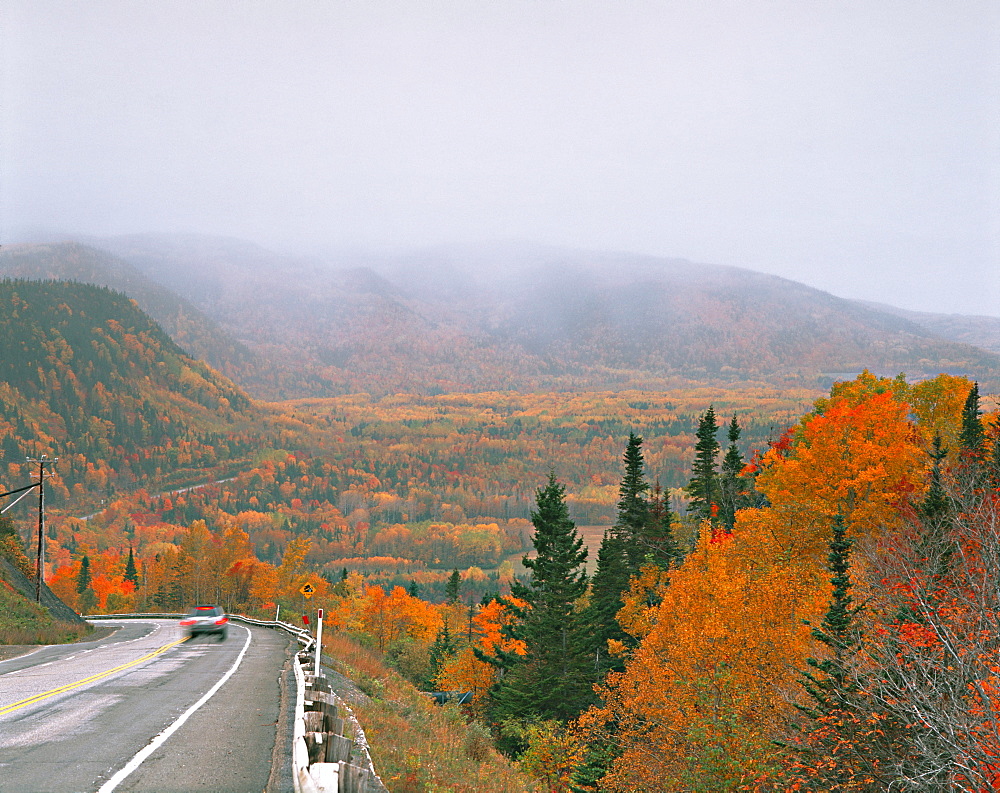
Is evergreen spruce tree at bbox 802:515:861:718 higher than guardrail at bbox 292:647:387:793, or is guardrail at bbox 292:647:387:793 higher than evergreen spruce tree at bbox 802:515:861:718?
guardrail at bbox 292:647:387:793

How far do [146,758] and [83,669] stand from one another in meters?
13.0

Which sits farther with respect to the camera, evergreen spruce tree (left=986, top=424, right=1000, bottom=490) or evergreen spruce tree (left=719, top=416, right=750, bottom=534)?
evergreen spruce tree (left=719, top=416, right=750, bottom=534)

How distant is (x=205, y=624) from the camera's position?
3700 centimetres

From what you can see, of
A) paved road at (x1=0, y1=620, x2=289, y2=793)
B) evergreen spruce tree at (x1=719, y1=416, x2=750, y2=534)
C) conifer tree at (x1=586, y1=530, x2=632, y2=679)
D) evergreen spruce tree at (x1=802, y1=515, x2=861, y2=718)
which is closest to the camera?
paved road at (x1=0, y1=620, x2=289, y2=793)

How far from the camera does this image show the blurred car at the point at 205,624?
36875 millimetres

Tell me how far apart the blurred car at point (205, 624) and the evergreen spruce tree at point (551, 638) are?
1949cm

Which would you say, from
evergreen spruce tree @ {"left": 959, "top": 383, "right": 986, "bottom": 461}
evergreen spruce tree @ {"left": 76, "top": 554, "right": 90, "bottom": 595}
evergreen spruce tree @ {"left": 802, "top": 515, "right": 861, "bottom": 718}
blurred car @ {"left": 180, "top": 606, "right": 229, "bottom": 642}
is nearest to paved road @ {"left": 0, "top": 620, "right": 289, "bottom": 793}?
blurred car @ {"left": 180, "top": 606, "right": 229, "bottom": 642}

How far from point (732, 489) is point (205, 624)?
161ft

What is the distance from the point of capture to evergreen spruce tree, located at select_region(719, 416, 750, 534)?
6631 cm

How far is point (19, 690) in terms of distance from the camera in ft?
50.3

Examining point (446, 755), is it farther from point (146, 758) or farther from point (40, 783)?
point (40, 783)

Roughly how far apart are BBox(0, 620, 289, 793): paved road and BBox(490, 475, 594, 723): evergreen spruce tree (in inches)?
1074

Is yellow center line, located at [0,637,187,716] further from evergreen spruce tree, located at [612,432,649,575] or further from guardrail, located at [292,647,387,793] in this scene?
evergreen spruce tree, located at [612,432,649,575]

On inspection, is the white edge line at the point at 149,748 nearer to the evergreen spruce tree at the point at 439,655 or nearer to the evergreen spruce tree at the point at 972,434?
the evergreen spruce tree at the point at 972,434
